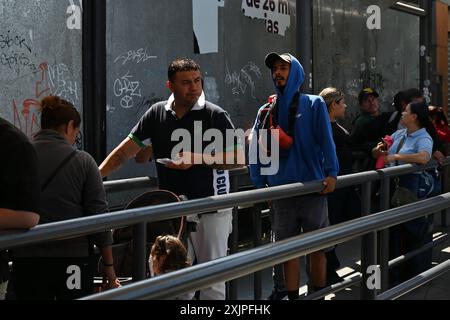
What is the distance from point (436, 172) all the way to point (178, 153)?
296 centimetres

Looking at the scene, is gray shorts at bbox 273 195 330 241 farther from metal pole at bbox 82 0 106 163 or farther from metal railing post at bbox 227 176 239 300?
metal pole at bbox 82 0 106 163

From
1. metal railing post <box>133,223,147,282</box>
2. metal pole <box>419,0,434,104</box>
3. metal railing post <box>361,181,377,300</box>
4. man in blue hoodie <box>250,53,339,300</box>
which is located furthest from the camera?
metal pole <box>419,0,434,104</box>

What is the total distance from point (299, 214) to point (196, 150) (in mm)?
938

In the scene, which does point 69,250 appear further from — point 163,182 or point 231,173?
point 231,173

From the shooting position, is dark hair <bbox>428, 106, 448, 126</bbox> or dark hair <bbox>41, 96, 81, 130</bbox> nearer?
dark hair <bbox>41, 96, 81, 130</bbox>

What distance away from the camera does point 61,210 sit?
360 centimetres

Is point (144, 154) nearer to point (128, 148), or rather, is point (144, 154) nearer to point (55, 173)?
point (128, 148)

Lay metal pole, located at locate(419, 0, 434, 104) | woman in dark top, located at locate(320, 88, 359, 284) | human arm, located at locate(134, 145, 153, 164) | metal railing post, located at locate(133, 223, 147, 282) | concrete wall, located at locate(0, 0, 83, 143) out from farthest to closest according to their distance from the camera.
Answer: metal pole, located at locate(419, 0, 434, 104), woman in dark top, located at locate(320, 88, 359, 284), concrete wall, located at locate(0, 0, 83, 143), human arm, located at locate(134, 145, 153, 164), metal railing post, located at locate(133, 223, 147, 282)

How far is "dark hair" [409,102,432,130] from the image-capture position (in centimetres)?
611

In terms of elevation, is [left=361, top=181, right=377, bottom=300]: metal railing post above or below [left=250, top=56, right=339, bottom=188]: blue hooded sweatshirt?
below

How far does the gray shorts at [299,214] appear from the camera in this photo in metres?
4.84

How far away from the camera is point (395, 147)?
20.5 feet

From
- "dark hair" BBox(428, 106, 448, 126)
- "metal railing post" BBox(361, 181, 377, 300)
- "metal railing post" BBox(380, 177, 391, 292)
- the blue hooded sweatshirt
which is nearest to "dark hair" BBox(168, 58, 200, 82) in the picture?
the blue hooded sweatshirt

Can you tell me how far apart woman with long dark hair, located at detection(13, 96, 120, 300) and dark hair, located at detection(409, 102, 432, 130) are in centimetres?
327
